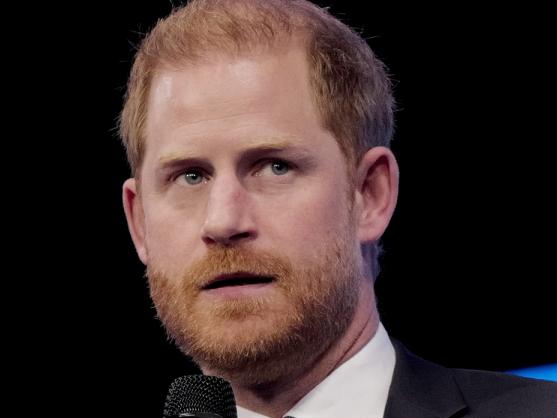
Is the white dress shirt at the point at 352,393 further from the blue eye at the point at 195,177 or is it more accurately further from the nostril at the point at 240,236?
the blue eye at the point at 195,177

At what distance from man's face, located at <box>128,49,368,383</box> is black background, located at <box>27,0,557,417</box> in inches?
44.8

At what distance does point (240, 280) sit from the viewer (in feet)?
6.93

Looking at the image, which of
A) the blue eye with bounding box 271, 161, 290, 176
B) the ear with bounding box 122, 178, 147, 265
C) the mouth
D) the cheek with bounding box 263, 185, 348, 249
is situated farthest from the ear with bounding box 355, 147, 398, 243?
the ear with bounding box 122, 178, 147, 265

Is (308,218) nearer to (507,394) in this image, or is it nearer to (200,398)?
(200,398)

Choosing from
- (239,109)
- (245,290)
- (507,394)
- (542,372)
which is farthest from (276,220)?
(542,372)

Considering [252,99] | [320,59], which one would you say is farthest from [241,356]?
[320,59]

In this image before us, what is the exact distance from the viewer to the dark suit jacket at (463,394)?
7.23 feet

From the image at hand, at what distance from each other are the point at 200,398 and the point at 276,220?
0.44m

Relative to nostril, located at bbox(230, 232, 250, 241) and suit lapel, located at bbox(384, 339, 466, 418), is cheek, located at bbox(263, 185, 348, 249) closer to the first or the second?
nostril, located at bbox(230, 232, 250, 241)

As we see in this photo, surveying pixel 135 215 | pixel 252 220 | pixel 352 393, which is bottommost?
pixel 352 393

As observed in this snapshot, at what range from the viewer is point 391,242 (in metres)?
3.51

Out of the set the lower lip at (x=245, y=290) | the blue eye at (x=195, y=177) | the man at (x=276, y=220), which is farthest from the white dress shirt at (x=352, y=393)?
the blue eye at (x=195, y=177)

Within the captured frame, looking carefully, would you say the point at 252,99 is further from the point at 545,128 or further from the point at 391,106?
the point at 545,128

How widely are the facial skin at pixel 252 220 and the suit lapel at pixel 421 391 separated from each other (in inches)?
5.6
